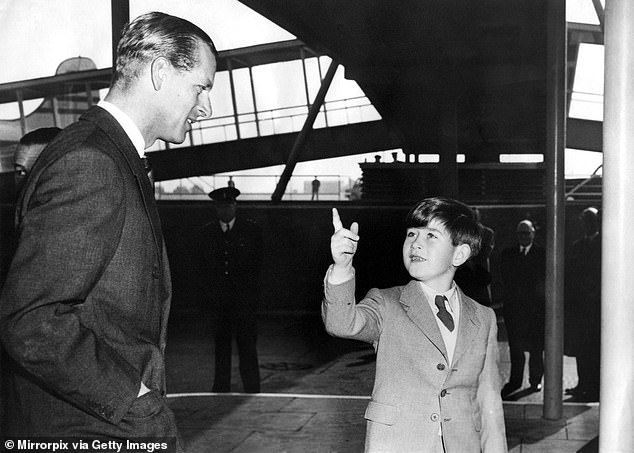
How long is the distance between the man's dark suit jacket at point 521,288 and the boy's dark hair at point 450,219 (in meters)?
2.99

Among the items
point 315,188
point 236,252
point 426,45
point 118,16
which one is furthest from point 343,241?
point 315,188

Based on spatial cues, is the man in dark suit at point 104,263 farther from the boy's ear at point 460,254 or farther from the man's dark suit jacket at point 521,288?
the man's dark suit jacket at point 521,288

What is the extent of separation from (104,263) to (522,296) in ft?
13.4

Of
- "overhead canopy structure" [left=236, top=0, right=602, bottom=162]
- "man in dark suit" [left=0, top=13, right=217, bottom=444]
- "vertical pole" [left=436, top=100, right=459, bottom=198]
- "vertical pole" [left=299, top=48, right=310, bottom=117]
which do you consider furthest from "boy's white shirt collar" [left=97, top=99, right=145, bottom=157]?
"vertical pole" [left=299, top=48, right=310, bottom=117]

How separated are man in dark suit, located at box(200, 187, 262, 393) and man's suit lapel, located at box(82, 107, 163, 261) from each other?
10.7 ft

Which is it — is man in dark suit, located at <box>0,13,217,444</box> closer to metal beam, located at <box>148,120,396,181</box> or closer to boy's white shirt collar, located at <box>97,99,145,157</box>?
boy's white shirt collar, located at <box>97,99,145,157</box>

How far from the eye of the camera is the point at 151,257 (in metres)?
1.11

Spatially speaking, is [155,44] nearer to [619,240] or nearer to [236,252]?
[619,240]

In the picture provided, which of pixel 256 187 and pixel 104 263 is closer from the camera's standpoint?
pixel 104 263

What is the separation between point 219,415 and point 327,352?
328cm

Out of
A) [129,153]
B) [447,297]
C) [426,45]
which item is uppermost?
[426,45]

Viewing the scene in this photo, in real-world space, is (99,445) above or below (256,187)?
below

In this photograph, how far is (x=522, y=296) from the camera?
4758mm

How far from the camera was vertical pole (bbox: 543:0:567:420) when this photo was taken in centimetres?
367
